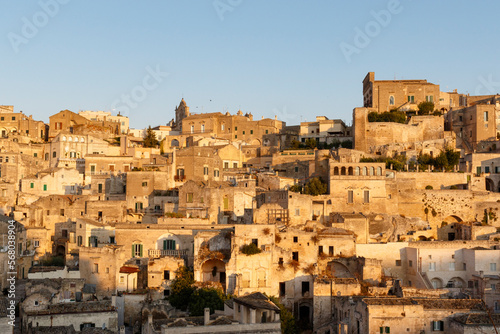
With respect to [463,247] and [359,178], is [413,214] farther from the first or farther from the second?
[463,247]

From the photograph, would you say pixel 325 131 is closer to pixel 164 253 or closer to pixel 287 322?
pixel 164 253

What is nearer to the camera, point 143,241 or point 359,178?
point 143,241

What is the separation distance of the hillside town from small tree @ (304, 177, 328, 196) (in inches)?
6.9

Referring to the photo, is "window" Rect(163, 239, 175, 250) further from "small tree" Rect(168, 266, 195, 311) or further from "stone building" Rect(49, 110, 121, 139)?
"stone building" Rect(49, 110, 121, 139)

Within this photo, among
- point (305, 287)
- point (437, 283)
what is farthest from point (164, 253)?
point (437, 283)

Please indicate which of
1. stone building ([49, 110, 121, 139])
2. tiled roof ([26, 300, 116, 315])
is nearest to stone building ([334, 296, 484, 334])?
tiled roof ([26, 300, 116, 315])

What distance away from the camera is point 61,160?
56094mm

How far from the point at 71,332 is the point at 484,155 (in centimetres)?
3814

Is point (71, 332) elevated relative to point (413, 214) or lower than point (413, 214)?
lower

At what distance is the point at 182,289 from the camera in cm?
3509

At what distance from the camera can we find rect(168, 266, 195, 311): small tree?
113 feet

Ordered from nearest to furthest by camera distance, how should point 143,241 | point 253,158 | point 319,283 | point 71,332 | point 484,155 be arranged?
point 71,332 → point 319,283 → point 143,241 → point 484,155 → point 253,158

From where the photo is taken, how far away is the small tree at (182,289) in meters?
34.5

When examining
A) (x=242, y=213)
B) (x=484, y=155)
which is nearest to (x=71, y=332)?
(x=242, y=213)
